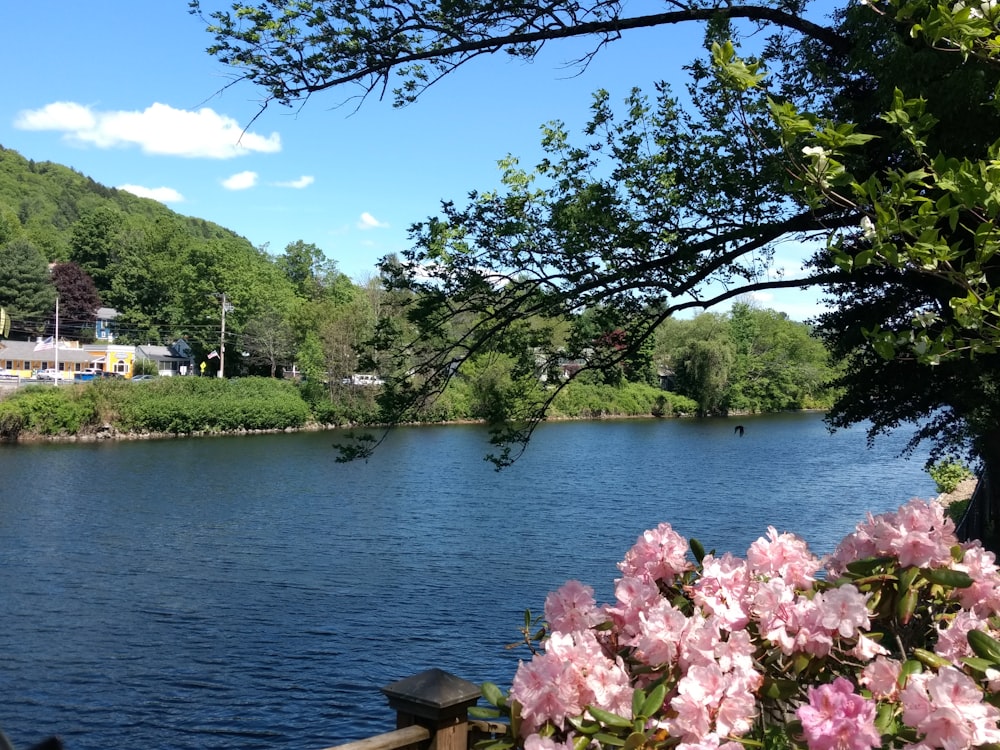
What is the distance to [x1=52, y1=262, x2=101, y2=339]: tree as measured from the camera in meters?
70.4

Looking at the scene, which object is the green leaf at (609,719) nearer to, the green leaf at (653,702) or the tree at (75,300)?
the green leaf at (653,702)

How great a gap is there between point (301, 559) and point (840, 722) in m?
16.8

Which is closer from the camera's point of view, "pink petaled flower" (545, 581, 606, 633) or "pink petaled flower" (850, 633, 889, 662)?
"pink petaled flower" (850, 633, 889, 662)

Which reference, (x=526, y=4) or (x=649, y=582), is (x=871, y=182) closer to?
(x=649, y=582)

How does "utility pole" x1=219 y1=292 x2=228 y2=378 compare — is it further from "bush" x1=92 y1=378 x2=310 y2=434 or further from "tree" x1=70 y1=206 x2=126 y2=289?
"tree" x1=70 y1=206 x2=126 y2=289

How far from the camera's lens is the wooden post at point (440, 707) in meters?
2.94

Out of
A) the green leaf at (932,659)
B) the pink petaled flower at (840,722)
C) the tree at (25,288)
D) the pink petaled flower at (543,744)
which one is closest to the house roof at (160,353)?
the tree at (25,288)

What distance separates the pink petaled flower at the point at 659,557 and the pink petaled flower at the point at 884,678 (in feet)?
2.34

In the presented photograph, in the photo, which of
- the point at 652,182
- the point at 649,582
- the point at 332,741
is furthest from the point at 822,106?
the point at 332,741

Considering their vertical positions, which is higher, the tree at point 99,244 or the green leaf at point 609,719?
the tree at point 99,244

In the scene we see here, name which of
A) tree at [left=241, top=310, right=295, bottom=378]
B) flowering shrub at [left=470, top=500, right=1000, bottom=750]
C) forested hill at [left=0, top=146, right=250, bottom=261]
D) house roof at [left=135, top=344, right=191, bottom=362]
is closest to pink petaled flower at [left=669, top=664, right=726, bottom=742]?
flowering shrub at [left=470, top=500, right=1000, bottom=750]

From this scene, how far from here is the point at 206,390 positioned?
44.6 metres

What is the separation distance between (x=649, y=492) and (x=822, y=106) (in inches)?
795

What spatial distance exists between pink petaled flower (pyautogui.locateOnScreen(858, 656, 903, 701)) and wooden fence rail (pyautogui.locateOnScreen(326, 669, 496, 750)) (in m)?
1.33
